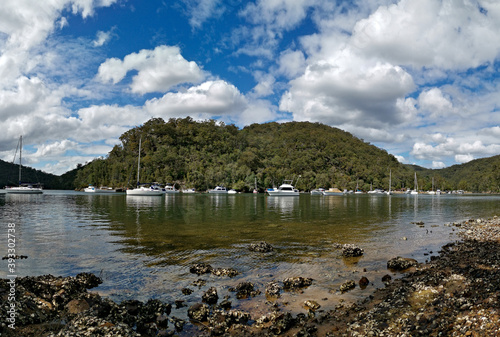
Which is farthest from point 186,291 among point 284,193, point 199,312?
point 284,193

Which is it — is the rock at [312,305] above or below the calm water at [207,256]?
above

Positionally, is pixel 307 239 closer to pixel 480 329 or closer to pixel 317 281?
pixel 317 281

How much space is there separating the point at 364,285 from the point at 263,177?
172m

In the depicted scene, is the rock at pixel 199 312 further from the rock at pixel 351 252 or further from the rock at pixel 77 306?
the rock at pixel 351 252

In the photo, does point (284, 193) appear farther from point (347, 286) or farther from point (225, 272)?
point (347, 286)

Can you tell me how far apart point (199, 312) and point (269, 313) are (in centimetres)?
221

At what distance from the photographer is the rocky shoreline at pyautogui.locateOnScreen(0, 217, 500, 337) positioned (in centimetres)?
703

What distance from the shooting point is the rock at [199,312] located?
8.88 m

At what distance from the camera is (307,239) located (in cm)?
2170

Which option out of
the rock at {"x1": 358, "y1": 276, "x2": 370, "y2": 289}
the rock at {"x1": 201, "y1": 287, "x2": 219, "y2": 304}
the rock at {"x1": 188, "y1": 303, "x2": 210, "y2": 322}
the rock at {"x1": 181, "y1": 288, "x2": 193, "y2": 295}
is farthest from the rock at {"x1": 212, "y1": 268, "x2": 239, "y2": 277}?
the rock at {"x1": 358, "y1": 276, "x2": 370, "y2": 289}

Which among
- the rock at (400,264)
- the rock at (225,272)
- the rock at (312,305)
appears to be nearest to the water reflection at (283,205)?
the rock at (400,264)

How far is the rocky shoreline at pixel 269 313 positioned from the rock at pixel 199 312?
0.05ft

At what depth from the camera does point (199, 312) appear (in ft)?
29.4

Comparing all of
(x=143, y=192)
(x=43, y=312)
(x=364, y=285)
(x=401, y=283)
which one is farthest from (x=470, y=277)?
(x=143, y=192)
